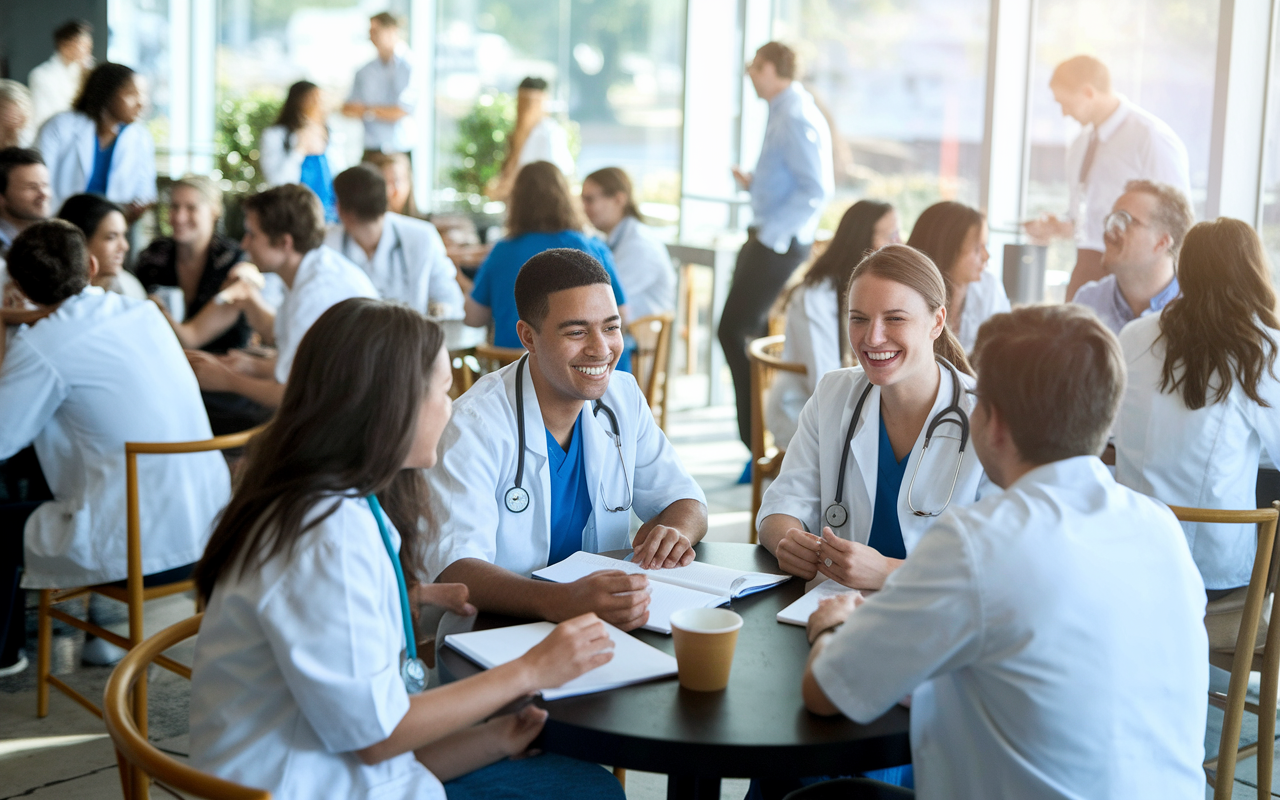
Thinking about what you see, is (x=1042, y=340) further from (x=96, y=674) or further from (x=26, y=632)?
(x=26, y=632)

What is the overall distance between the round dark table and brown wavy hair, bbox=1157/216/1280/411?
143 centimetres

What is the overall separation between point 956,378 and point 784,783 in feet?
2.54

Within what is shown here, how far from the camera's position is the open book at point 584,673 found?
4.58 ft

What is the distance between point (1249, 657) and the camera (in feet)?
6.61

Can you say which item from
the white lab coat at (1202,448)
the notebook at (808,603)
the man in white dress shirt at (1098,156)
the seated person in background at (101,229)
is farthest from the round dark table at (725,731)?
the man in white dress shirt at (1098,156)

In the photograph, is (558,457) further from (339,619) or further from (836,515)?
(339,619)

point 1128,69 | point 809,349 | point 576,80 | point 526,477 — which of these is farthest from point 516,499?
point 576,80

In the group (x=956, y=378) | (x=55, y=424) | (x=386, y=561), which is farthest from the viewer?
(x=55, y=424)

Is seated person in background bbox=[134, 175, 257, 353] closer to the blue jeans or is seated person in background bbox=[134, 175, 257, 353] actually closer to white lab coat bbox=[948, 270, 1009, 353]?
white lab coat bbox=[948, 270, 1009, 353]

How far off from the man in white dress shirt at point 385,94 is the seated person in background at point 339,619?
6179 millimetres

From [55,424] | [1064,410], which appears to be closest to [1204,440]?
[1064,410]

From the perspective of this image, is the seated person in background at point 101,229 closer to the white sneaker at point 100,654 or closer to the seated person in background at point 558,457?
the white sneaker at point 100,654

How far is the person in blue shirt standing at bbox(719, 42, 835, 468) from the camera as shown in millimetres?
5090

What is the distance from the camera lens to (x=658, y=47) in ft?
25.4
